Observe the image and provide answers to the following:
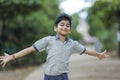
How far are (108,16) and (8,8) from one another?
10493 millimetres

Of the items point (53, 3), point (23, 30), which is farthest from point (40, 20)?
point (53, 3)

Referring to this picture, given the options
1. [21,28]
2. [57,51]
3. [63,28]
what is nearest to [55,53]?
[57,51]

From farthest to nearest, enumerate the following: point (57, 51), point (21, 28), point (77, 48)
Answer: point (21, 28) → point (77, 48) → point (57, 51)

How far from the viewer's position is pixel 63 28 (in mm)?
6898

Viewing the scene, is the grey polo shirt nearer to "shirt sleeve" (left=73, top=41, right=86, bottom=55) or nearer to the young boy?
the young boy

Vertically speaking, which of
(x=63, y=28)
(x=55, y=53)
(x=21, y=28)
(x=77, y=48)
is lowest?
(x=55, y=53)

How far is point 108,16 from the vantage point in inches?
1167

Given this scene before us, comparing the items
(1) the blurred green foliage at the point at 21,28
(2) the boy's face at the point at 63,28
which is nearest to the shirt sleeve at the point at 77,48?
(2) the boy's face at the point at 63,28

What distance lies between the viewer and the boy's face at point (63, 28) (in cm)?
689

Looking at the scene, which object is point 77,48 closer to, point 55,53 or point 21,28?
point 55,53

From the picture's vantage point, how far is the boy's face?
22.6 ft

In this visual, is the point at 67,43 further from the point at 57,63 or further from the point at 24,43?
the point at 24,43

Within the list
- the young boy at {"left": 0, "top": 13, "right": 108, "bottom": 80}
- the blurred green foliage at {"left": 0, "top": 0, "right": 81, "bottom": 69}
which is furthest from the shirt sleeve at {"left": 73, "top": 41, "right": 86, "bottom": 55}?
the blurred green foliage at {"left": 0, "top": 0, "right": 81, "bottom": 69}

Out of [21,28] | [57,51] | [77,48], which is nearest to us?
[57,51]
